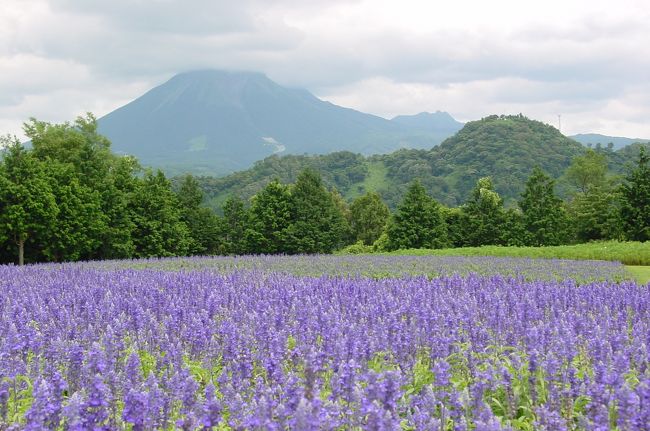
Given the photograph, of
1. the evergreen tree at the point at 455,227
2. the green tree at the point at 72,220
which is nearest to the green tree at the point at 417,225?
the evergreen tree at the point at 455,227

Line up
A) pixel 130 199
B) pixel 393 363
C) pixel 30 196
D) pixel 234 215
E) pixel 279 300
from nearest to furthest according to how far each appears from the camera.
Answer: pixel 393 363 → pixel 279 300 → pixel 30 196 → pixel 130 199 → pixel 234 215

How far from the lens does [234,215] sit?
192 ft

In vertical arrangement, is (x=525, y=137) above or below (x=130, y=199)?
above

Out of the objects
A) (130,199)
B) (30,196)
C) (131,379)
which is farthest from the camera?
(130,199)

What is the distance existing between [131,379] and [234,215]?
53075mm

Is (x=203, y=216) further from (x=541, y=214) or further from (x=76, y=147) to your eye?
(x=541, y=214)

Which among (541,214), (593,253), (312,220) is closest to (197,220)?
(312,220)

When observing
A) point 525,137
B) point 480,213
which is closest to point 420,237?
point 480,213

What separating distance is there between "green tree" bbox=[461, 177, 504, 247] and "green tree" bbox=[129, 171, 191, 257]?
74.3ft

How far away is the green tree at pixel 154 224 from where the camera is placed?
45031 mm

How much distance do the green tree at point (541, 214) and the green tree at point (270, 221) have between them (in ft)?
61.7

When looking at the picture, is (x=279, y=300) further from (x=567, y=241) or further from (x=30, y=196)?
(x=567, y=241)

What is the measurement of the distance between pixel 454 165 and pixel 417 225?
208 ft

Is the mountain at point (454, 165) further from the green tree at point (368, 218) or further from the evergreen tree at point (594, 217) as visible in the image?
the evergreen tree at point (594, 217)
